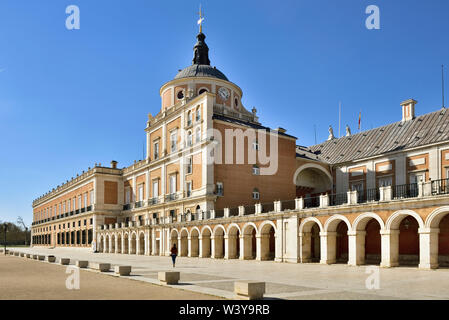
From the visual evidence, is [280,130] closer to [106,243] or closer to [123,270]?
[106,243]

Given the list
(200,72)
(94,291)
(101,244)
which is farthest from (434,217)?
(101,244)

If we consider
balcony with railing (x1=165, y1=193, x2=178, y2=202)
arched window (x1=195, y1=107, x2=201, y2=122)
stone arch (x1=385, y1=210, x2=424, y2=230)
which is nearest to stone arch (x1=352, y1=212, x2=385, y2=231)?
stone arch (x1=385, y1=210, x2=424, y2=230)

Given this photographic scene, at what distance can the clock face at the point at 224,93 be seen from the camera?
51.7 metres

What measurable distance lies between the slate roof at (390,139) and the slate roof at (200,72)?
15.4 m

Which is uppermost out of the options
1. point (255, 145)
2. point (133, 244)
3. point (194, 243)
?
point (255, 145)

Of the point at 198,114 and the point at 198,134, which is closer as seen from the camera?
the point at 198,134

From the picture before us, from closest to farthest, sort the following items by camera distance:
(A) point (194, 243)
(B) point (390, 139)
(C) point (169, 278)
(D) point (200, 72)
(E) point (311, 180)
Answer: (C) point (169, 278) → (A) point (194, 243) → (B) point (390, 139) → (E) point (311, 180) → (D) point (200, 72)

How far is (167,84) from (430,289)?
43.3m

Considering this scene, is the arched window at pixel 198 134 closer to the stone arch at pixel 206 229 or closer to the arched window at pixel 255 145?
the arched window at pixel 255 145

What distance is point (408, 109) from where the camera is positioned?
44875 millimetres

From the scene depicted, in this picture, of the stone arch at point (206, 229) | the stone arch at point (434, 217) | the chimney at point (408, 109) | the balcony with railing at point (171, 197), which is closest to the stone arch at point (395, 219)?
the stone arch at point (434, 217)

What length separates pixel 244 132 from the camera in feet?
145

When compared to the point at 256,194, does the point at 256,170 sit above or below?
above

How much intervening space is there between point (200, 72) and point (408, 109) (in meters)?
23.5
